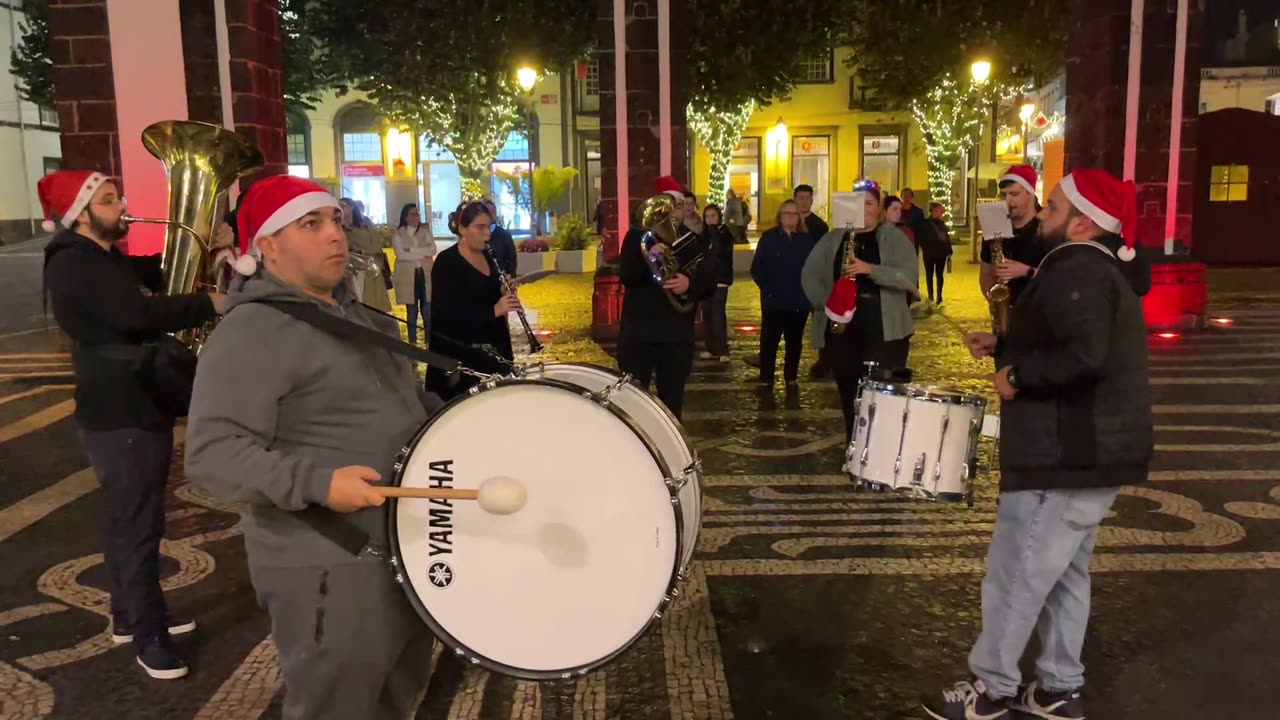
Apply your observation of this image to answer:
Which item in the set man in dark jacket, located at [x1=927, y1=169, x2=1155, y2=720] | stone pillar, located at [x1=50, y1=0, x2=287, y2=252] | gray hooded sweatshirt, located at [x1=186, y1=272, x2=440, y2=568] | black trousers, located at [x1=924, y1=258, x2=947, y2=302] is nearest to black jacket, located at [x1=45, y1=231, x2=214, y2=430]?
gray hooded sweatshirt, located at [x1=186, y1=272, x2=440, y2=568]

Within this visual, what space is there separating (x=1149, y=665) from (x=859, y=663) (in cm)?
110

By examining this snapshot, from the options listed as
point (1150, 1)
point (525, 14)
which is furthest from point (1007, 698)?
point (525, 14)

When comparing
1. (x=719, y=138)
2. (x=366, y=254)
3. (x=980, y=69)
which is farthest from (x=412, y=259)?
(x=719, y=138)

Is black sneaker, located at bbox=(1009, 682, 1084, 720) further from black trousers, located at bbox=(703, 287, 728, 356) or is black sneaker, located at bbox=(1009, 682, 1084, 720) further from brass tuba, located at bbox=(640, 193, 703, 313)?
black trousers, located at bbox=(703, 287, 728, 356)

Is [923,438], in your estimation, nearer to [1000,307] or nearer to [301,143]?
[1000,307]

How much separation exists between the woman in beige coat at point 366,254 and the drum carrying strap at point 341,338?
173 inches

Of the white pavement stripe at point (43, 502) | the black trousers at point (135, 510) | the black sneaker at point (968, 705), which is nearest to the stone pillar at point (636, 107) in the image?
the white pavement stripe at point (43, 502)

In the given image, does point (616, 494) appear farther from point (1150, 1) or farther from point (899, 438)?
point (1150, 1)

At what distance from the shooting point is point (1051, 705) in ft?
11.5

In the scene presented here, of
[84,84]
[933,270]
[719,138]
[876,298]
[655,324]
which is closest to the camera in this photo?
[655,324]

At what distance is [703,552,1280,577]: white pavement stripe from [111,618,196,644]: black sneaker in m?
2.33

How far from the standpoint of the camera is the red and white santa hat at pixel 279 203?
2.46 m

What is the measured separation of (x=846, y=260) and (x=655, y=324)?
124 centimetres

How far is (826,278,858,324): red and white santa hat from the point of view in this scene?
20.2 ft
